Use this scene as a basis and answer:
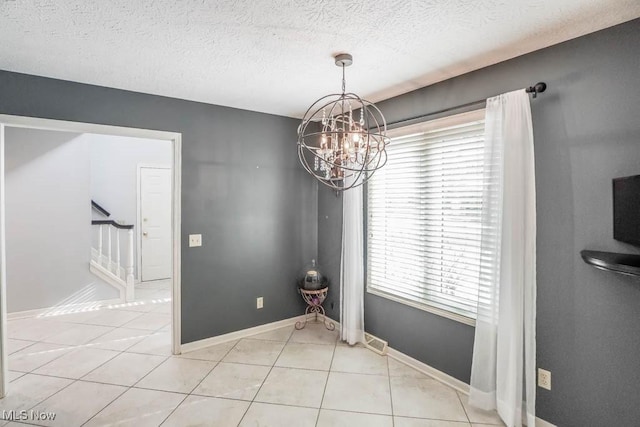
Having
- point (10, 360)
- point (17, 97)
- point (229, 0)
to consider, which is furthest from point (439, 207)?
point (10, 360)

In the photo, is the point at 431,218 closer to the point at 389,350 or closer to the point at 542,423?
the point at 389,350

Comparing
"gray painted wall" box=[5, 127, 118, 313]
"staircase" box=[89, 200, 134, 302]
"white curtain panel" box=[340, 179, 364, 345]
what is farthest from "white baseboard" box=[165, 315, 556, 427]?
"gray painted wall" box=[5, 127, 118, 313]

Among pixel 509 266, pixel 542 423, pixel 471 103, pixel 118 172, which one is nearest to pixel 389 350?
pixel 542 423

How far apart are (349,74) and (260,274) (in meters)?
2.26

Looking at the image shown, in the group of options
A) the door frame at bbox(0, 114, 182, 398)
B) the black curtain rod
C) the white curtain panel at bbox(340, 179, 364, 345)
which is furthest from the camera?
the white curtain panel at bbox(340, 179, 364, 345)

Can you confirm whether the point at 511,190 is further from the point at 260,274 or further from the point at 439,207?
the point at 260,274

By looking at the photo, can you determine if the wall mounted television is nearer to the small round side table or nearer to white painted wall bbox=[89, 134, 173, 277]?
the small round side table

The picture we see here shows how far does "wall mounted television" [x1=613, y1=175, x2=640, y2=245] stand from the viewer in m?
1.54

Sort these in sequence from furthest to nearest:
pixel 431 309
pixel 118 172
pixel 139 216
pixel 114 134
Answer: pixel 139 216 → pixel 118 172 → pixel 114 134 → pixel 431 309

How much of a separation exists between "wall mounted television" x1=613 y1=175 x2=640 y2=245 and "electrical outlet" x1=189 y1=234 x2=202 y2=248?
313 centimetres

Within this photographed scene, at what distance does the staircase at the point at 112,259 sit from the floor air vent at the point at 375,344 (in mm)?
3594

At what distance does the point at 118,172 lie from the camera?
5.37 meters

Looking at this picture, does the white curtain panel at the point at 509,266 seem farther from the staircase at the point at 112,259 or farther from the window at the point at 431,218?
the staircase at the point at 112,259

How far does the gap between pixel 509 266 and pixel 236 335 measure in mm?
2685
